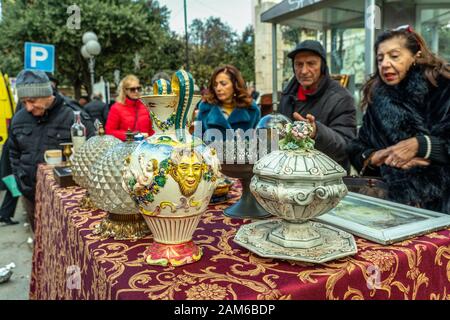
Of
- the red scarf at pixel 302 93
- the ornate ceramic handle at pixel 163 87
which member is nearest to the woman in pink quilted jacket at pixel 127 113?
the red scarf at pixel 302 93

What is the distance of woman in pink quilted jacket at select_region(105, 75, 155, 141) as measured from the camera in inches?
142

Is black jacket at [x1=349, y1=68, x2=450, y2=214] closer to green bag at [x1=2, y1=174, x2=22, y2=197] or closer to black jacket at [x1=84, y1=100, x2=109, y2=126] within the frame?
green bag at [x1=2, y1=174, x2=22, y2=197]

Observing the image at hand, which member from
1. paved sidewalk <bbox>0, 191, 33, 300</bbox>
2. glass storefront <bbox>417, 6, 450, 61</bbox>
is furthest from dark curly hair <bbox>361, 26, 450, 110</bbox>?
glass storefront <bbox>417, 6, 450, 61</bbox>

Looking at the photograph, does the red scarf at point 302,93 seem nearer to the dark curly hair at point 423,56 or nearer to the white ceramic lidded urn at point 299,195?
the dark curly hair at point 423,56

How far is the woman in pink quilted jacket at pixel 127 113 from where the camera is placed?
3.61 meters

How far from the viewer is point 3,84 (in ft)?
14.8

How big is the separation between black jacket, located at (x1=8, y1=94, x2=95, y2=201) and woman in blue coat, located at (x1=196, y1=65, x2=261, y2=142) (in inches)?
41.0

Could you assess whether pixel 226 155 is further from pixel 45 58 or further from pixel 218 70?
pixel 45 58

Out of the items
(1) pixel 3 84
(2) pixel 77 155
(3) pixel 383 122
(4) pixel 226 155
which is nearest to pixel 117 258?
(4) pixel 226 155

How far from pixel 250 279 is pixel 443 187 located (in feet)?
3.53

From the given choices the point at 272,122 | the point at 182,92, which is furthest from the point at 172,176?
the point at 272,122

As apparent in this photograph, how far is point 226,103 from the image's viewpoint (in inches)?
106

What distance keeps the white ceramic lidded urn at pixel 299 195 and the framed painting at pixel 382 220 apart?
102 mm

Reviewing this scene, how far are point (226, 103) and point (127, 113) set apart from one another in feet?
4.48
